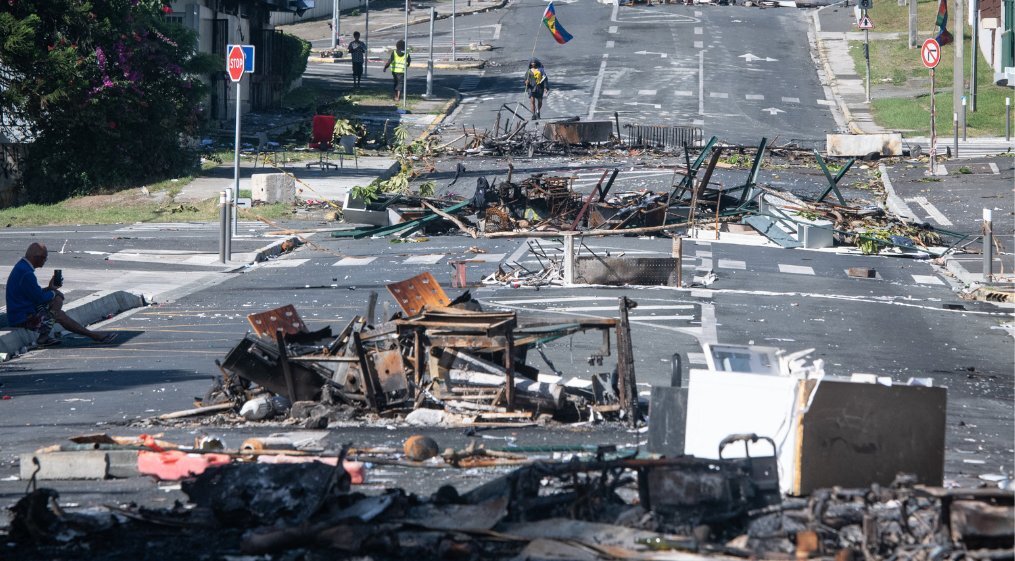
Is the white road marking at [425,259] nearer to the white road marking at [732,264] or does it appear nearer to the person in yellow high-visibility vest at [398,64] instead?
the white road marking at [732,264]

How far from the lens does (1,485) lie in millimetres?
9141

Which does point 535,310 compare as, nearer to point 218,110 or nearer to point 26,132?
point 26,132

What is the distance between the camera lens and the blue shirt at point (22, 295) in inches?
585

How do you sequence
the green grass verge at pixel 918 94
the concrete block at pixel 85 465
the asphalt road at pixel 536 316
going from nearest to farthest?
the concrete block at pixel 85 465, the asphalt road at pixel 536 316, the green grass verge at pixel 918 94

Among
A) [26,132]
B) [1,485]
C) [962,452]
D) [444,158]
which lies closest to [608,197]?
[444,158]

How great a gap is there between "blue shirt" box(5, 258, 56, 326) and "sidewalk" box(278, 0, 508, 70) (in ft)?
122

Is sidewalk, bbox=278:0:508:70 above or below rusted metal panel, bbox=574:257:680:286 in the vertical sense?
above

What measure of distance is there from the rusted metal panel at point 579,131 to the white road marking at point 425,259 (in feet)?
46.1

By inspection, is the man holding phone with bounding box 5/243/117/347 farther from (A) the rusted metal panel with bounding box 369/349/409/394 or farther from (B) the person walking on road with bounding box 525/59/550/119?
(B) the person walking on road with bounding box 525/59/550/119

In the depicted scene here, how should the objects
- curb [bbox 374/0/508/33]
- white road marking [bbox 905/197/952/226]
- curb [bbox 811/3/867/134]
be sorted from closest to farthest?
white road marking [bbox 905/197/952/226] → curb [bbox 811/3/867/134] → curb [bbox 374/0/508/33]

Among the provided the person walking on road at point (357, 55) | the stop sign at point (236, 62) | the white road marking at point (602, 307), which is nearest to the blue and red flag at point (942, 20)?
the person walking on road at point (357, 55)

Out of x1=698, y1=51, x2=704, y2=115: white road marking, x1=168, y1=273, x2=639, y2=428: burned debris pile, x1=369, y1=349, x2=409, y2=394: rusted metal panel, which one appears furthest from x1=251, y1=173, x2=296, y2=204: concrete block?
x1=698, y1=51, x2=704, y2=115: white road marking

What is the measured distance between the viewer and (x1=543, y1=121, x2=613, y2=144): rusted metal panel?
34.8 meters

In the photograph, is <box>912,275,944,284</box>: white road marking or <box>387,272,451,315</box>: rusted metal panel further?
<box>912,275,944,284</box>: white road marking
